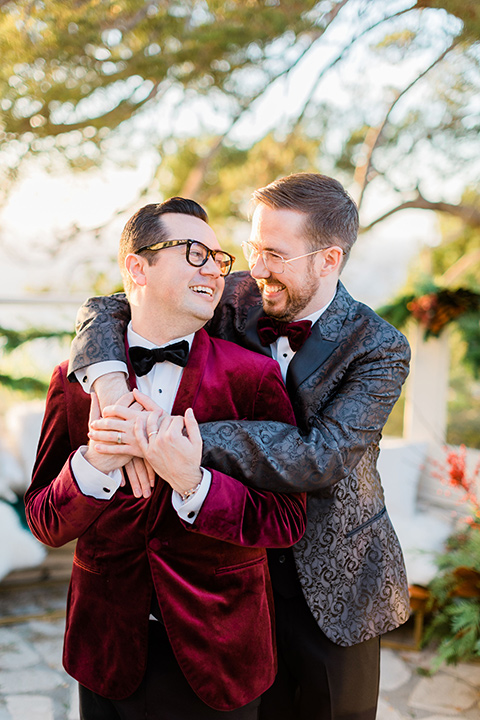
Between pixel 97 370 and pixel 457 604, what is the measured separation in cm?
267

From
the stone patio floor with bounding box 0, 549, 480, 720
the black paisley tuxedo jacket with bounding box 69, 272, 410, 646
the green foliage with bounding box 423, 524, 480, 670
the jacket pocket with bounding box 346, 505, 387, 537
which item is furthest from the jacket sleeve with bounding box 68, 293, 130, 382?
the green foliage with bounding box 423, 524, 480, 670

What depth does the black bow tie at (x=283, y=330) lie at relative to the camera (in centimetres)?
196

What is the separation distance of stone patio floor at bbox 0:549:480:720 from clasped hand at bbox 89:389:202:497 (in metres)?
2.06

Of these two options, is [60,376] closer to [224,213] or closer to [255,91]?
[255,91]

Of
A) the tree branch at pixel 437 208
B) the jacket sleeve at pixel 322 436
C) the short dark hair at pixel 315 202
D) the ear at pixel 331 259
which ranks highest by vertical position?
the tree branch at pixel 437 208

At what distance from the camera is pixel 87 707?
1777mm

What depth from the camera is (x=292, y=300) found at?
2.02 m

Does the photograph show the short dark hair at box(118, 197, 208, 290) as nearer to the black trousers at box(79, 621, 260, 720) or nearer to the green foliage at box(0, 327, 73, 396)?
the black trousers at box(79, 621, 260, 720)

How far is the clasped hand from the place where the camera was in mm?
1508

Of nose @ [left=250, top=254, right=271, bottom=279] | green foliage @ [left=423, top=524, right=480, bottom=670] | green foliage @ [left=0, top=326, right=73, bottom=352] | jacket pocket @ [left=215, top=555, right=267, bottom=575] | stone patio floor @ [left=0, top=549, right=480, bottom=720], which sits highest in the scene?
nose @ [left=250, top=254, right=271, bottom=279]

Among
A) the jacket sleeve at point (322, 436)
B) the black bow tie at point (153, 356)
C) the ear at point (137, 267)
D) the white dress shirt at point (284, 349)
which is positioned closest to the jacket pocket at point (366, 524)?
the jacket sleeve at point (322, 436)

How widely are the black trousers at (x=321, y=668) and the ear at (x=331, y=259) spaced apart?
1.02 m

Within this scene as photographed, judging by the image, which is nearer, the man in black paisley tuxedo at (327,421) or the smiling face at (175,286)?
the smiling face at (175,286)

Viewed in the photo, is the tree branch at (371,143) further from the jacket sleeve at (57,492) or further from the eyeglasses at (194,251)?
the jacket sleeve at (57,492)
